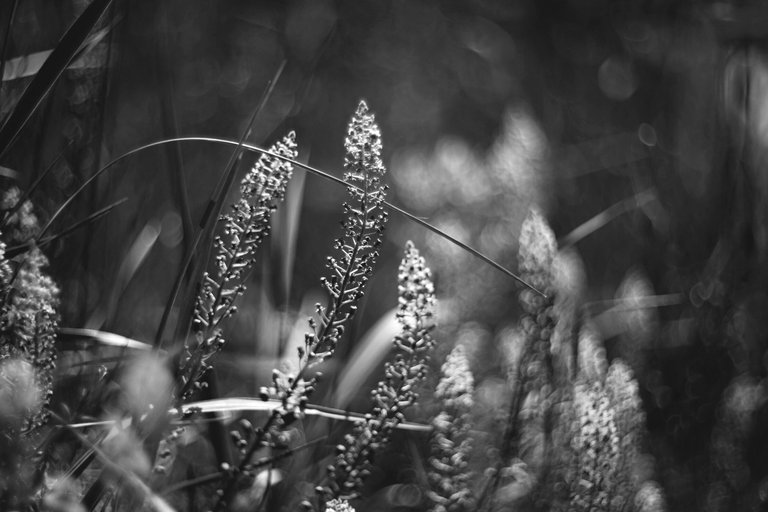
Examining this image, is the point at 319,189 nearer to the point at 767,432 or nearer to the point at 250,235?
the point at 767,432

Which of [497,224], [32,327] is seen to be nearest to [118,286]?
[32,327]

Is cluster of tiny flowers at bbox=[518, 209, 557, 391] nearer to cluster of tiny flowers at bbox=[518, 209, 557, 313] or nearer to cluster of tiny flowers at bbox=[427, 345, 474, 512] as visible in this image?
cluster of tiny flowers at bbox=[518, 209, 557, 313]

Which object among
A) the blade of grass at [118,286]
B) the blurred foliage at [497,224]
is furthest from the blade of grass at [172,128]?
the blade of grass at [118,286]

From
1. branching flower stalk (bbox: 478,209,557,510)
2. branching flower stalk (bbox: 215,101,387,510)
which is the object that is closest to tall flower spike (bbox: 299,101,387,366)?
branching flower stalk (bbox: 215,101,387,510)

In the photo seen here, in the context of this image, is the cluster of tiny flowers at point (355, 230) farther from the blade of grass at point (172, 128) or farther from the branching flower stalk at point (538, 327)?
the branching flower stalk at point (538, 327)

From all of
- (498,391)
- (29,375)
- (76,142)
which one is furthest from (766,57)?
(29,375)

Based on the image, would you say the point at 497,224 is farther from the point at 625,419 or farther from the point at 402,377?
the point at 402,377
